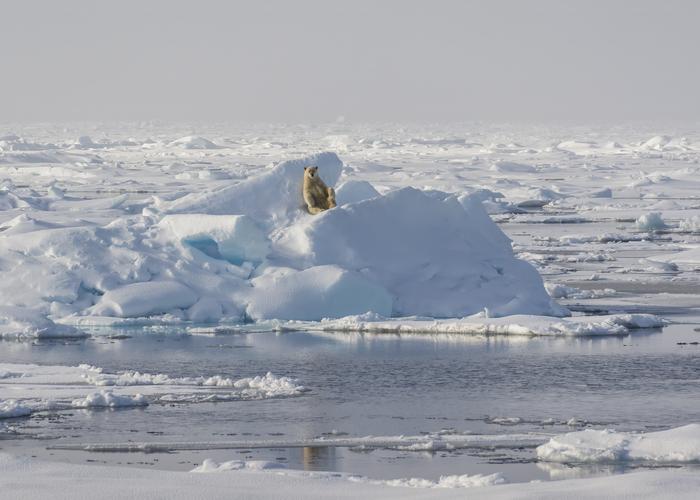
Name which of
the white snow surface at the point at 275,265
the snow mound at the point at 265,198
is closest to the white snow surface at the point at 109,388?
the white snow surface at the point at 275,265

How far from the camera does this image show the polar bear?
786 inches

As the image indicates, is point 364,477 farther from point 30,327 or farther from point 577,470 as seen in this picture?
point 30,327

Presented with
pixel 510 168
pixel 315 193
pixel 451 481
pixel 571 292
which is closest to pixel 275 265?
pixel 315 193

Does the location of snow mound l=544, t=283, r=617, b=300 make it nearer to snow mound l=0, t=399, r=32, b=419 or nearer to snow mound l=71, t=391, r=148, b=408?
snow mound l=71, t=391, r=148, b=408

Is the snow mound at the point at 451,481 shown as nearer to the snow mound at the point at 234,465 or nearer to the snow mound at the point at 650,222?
the snow mound at the point at 234,465

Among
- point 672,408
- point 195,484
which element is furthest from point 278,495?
point 672,408

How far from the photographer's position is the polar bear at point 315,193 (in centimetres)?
1997

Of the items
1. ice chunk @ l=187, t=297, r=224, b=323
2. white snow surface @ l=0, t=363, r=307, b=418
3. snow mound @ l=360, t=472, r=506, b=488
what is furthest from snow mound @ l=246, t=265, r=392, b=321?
snow mound @ l=360, t=472, r=506, b=488

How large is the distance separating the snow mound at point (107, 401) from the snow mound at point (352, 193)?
8.38 meters

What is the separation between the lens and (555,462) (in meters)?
10.8

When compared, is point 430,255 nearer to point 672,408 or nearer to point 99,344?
point 99,344

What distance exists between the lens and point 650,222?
34.4 metres

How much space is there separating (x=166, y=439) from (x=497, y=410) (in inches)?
125

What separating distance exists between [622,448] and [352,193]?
11.2m
